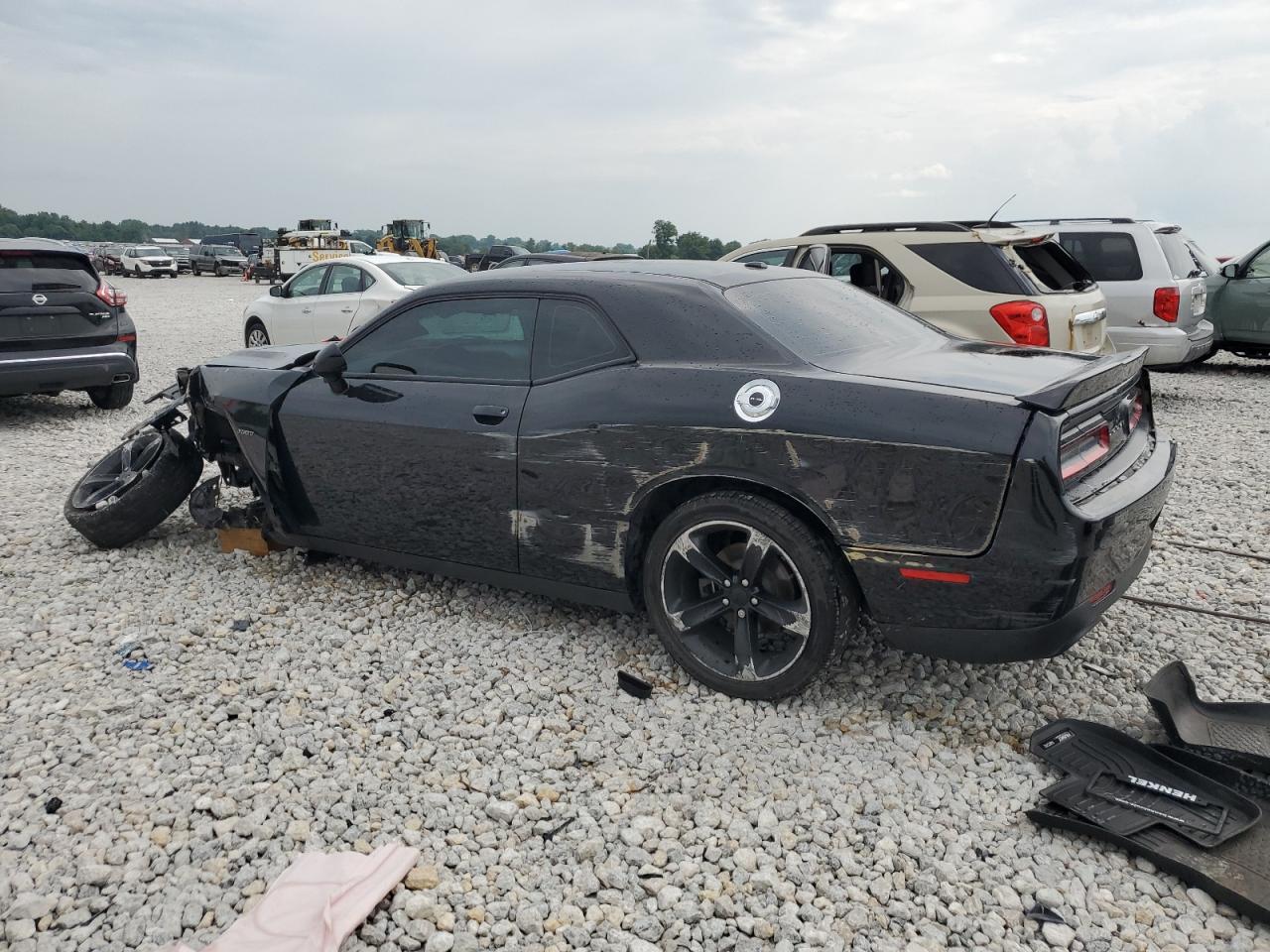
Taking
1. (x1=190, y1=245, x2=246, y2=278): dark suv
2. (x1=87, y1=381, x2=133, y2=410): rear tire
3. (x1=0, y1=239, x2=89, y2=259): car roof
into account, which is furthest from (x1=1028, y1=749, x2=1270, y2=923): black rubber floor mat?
(x1=190, y1=245, x2=246, y2=278): dark suv

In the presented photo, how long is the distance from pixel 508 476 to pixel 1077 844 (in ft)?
7.73

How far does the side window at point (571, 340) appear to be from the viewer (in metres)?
3.73

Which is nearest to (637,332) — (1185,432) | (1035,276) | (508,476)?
(508,476)

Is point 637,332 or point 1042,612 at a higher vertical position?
point 637,332

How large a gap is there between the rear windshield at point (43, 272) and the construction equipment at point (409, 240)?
3087 cm

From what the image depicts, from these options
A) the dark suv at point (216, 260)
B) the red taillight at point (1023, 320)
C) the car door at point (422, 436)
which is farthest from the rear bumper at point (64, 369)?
the dark suv at point (216, 260)

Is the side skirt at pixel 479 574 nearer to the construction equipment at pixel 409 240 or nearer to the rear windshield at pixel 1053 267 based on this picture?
the rear windshield at pixel 1053 267

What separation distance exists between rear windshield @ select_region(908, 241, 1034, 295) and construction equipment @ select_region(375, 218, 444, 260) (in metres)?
34.2

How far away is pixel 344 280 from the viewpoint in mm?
11406

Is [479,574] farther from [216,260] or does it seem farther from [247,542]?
[216,260]

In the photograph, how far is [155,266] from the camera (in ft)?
145

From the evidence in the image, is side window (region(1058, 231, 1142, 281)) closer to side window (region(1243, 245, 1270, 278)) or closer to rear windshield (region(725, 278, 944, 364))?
side window (region(1243, 245, 1270, 278))

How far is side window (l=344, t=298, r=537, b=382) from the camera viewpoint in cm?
396

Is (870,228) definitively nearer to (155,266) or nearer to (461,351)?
(461,351)
